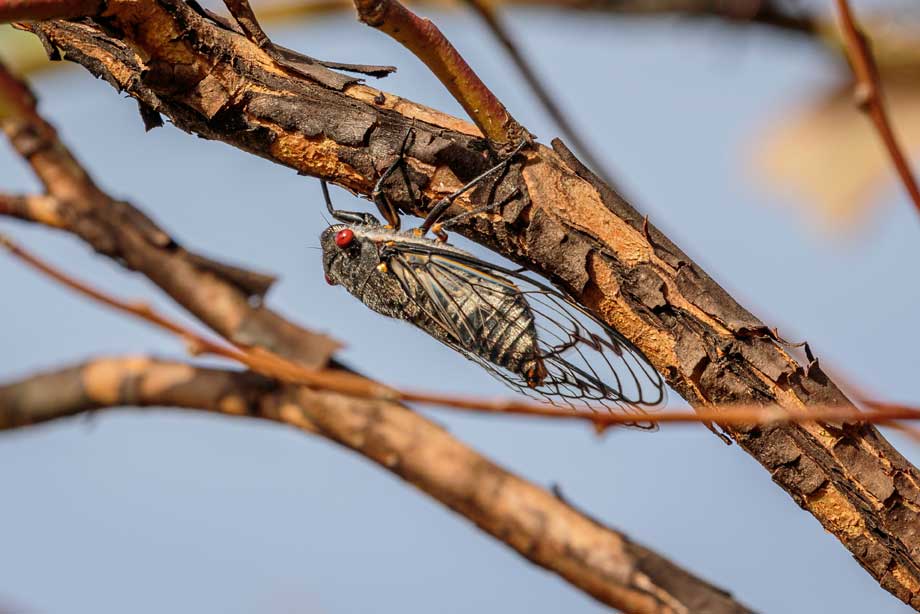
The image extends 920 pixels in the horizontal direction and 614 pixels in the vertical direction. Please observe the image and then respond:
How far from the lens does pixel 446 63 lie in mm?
1785

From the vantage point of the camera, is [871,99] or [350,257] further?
[350,257]

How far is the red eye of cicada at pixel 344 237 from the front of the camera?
2643 mm

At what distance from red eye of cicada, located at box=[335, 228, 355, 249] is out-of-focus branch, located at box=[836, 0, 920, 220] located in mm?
1521

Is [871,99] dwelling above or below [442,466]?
above

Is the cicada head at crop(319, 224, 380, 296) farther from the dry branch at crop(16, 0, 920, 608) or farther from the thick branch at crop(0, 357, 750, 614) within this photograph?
the dry branch at crop(16, 0, 920, 608)

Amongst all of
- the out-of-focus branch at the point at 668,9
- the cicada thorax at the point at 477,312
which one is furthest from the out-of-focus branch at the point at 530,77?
the out-of-focus branch at the point at 668,9

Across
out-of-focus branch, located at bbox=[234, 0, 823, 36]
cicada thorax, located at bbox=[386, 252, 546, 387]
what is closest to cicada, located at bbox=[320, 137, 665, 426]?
cicada thorax, located at bbox=[386, 252, 546, 387]

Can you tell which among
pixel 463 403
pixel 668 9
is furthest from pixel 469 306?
pixel 668 9

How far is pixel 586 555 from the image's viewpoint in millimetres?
2100

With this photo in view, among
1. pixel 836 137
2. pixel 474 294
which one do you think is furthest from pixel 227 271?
pixel 836 137

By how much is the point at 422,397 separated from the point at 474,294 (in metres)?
1.22

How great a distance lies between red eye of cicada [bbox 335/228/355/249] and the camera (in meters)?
2.64

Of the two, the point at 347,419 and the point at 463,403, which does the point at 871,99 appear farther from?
the point at 347,419

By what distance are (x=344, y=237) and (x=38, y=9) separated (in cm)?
132
